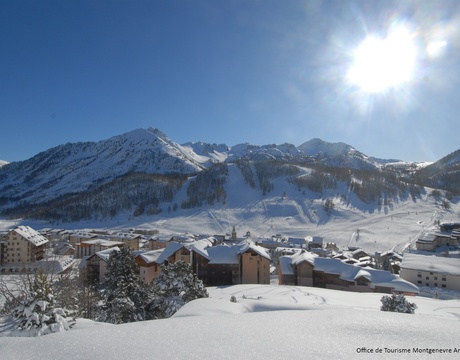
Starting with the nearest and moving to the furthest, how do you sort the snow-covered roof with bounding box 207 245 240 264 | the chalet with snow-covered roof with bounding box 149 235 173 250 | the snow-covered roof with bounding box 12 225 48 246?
the snow-covered roof with bounding box 207 245 240 264, the snow-covered roof with bounding box 12 225 48 246, the chalet with snow-covered roof with bounding box 149 235 173 250

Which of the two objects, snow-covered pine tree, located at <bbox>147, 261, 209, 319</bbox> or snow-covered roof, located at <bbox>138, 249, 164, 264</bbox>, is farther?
snow-covered roof, located at <bbox>138, 249, 164, 264</bbox>

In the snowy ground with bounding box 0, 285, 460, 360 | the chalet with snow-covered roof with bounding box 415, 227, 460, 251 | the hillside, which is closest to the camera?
the snowy ground with bounding box 0, 285, 460, 360

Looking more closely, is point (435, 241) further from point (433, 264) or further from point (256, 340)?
point (256, 340)

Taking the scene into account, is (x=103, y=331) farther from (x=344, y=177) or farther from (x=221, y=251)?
(x=344, y=177)

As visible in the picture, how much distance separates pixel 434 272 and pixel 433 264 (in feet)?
8.91

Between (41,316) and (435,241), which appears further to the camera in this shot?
(435,241)

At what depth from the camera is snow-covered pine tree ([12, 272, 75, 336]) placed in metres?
8.34

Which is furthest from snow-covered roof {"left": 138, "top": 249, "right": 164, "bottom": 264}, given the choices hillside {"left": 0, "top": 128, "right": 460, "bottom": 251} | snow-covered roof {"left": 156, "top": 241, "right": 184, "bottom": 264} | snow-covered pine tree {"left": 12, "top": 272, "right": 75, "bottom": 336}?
hillside {"left": 0, "top": 128, "right": 460, "bottom": 251}

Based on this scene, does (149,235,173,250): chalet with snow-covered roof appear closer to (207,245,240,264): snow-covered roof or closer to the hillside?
(207,245,240,264): snow-covered roof

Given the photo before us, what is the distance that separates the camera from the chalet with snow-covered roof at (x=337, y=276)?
32.1 metres

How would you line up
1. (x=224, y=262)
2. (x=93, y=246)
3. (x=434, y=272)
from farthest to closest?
(x=93, y=246) → (x=434, y=272) → (x=224, y=262)

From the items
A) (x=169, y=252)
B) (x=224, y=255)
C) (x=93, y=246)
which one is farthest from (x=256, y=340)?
(x=93, y=246)

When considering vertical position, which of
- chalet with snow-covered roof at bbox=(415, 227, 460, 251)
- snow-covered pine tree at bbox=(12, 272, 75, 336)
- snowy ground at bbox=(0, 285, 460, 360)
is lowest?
chalet with snow-covered roof at bbox=(415, 227, 460, 251)

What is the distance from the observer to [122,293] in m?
16.7
